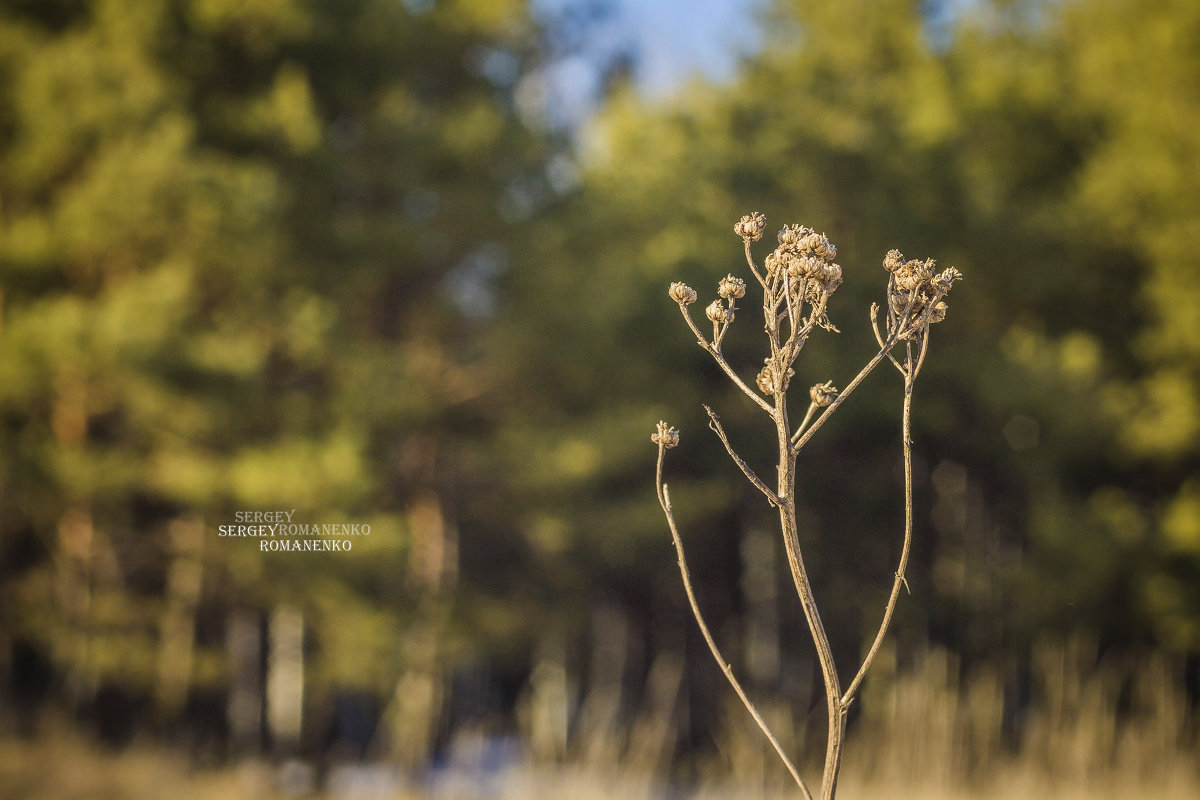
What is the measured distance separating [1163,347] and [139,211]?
7.79m

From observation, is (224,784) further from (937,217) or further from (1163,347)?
(1163,347)

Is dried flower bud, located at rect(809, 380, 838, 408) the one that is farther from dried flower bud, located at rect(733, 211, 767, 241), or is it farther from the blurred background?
the blurred background

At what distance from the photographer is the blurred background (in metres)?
5.66

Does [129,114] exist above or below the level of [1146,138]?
below

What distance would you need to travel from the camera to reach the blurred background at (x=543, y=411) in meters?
5.66

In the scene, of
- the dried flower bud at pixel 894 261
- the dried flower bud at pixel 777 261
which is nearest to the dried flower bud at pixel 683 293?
the dried flower bud at pixel 777 261

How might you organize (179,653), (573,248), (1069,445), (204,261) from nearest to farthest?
(204,261)
(179,653)
(573,248)
(1069,445)

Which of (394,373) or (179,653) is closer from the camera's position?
(394,373)

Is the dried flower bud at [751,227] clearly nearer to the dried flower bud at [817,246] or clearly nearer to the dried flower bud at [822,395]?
the dried flower bud at [817,246]

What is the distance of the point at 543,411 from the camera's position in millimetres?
7070

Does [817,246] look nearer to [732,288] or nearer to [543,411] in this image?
[732,288]

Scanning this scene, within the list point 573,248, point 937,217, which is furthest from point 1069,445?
point 573,248

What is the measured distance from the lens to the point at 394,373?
6.07 metres

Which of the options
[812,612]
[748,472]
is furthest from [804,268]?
[812,612]
